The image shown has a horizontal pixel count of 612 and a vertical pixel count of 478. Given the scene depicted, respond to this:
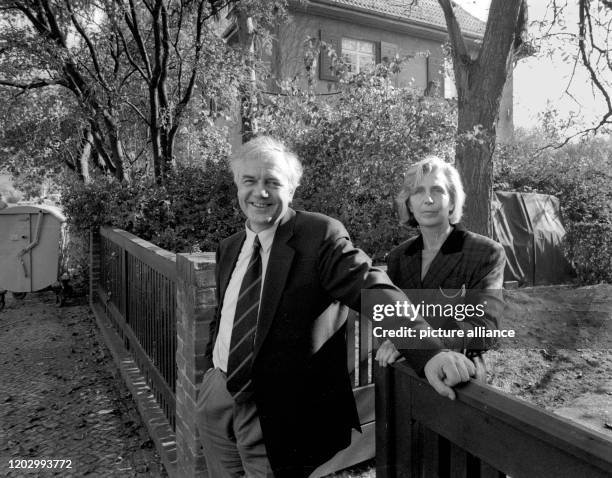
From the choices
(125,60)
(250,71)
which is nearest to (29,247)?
(125,60)

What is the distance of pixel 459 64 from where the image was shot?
762 cm

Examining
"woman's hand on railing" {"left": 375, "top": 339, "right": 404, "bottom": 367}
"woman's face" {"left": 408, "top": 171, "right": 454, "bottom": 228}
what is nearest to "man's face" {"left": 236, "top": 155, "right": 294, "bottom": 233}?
"woman's face" {"left": 408, "top": 171, "right": 454, "bottom": 228}

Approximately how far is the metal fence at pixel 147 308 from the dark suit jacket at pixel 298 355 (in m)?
1.53

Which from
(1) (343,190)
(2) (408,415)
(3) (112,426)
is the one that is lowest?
(3) (112,426)

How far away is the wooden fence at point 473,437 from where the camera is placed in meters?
0.88

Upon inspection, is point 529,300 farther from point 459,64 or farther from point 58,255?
point 58,255

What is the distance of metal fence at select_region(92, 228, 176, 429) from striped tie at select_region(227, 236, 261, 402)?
137 centimetres

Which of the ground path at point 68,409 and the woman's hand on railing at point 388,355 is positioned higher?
the woman's hand on railing at point 388,355

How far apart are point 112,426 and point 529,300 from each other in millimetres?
6375

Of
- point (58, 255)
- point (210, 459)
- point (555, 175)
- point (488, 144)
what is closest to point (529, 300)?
point (488, 144)

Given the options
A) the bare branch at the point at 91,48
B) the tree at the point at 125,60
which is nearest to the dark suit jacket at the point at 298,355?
the tree at the point at 125,60

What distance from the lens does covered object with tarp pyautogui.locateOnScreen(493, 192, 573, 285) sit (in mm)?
9562

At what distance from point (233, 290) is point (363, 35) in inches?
612

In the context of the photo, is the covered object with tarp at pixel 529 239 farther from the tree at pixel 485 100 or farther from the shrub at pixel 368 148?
the shrub at pixel 368 148
